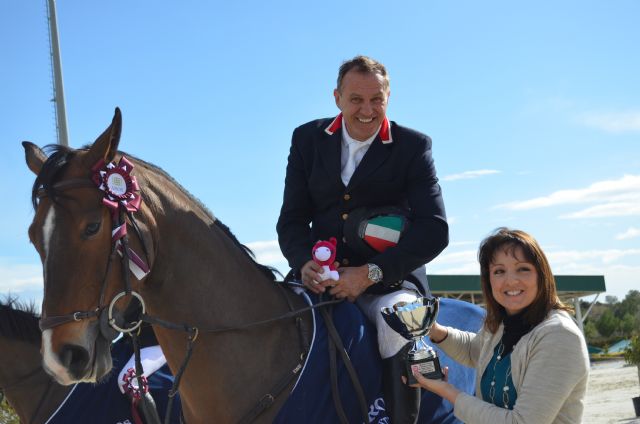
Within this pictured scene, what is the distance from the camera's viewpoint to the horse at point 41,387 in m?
5.39

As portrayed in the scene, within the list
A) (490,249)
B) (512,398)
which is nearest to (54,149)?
(490,249)

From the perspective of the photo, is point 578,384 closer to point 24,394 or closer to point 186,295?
point 186,295

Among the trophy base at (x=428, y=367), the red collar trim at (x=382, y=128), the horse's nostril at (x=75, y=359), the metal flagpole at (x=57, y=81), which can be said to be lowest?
the trophy base at (x=428, y=367)

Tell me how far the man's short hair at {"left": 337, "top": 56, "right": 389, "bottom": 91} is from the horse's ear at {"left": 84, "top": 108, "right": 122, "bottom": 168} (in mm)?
1499

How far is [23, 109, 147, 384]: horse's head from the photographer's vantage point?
10.4 feet

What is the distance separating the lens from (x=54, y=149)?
3.64 metres

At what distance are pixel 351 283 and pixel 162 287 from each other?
3.45 ft

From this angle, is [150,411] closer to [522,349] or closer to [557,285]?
[522,349]

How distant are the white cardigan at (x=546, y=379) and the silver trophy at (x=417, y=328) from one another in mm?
236

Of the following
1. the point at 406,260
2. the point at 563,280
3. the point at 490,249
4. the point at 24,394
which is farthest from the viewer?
the point at 563,280

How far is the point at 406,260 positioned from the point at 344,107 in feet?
3.38

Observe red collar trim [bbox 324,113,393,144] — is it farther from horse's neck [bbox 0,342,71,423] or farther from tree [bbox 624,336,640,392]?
tree [bbox 624,336,640,392]

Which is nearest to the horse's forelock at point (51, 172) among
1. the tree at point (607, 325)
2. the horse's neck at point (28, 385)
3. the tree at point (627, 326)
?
the horse's neck at point (28, 385)

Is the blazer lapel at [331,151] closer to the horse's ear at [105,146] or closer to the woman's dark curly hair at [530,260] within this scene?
the woman's dark curly hair at [530,260]
